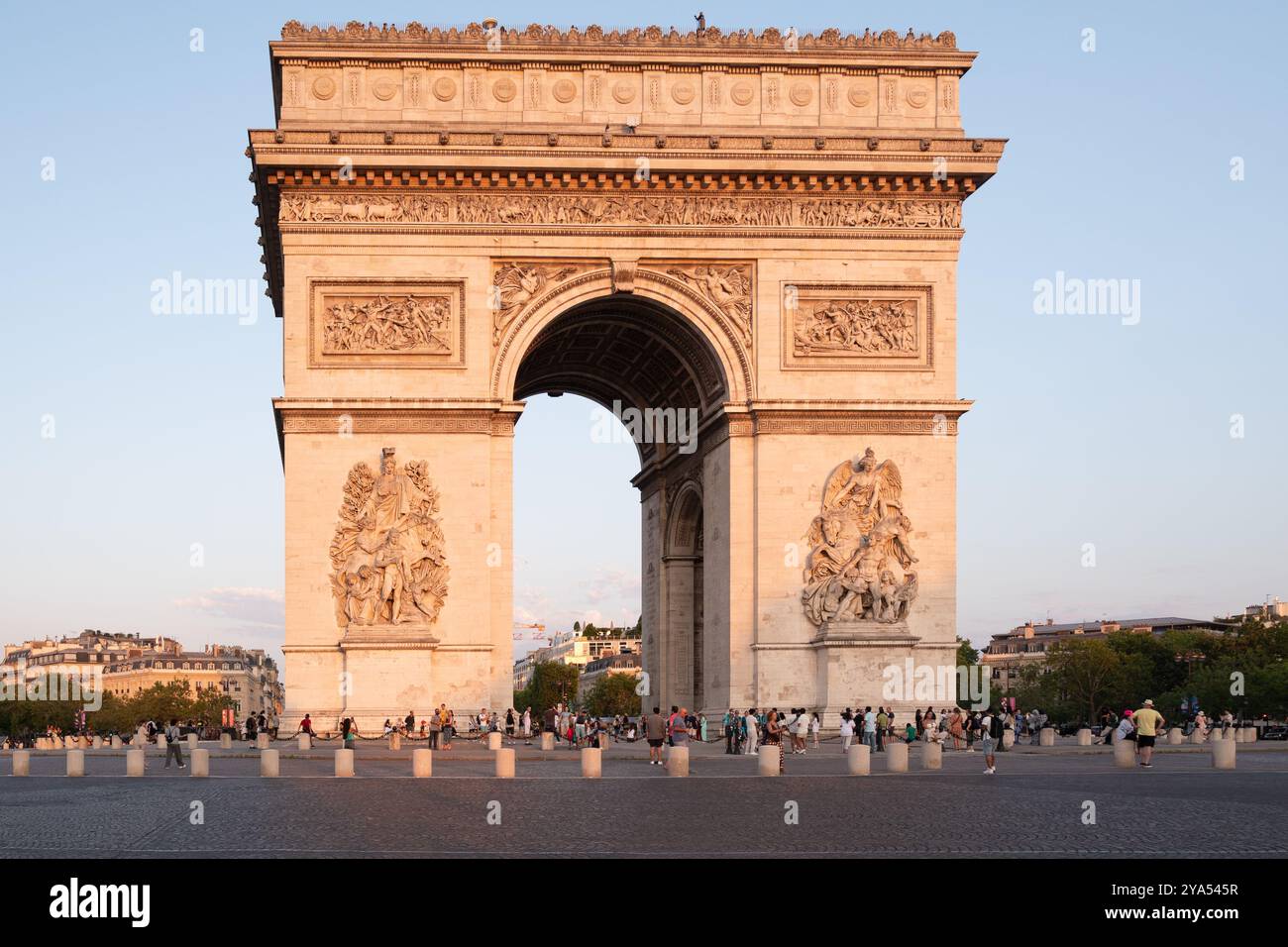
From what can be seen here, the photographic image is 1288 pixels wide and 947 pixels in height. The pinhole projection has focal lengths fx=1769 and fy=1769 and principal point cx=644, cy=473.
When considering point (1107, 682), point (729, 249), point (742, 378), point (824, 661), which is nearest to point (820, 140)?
point (729, 249)

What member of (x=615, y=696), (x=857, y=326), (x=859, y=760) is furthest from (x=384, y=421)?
(x=615, y=696)

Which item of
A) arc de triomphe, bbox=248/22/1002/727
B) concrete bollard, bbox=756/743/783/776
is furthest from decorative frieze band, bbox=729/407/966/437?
concrete bollard, bbox=756/743/783/776

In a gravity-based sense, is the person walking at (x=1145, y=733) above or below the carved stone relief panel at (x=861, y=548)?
below

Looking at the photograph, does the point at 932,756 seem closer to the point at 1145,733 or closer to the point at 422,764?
the point at 1145,733

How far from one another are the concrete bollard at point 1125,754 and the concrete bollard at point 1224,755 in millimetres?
1543

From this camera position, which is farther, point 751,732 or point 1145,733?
point 751,732

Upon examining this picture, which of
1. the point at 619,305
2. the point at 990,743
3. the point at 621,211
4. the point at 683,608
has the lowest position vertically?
the point at 990,743

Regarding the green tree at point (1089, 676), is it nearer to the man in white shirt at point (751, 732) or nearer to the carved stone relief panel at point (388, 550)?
the man in white shirt at point (751, 732)

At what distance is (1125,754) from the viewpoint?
33.0 meters

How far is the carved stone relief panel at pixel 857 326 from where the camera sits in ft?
135

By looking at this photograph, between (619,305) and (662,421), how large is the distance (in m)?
6.83

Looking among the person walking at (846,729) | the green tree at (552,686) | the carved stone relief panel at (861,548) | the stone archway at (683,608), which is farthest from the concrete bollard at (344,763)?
the green tree at (552,686)
